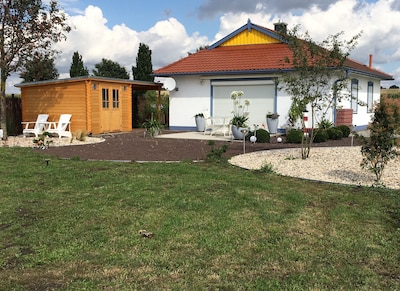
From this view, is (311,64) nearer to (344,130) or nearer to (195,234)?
(195,234)

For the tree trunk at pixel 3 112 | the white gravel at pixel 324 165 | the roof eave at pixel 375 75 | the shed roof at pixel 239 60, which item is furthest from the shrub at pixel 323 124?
the tree trunk at pixel 3 112

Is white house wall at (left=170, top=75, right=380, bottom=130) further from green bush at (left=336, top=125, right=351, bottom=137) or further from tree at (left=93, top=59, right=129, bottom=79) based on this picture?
tree at (left=93, top=59, right=129, bottom=79)

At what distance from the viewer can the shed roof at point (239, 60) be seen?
1884 cm

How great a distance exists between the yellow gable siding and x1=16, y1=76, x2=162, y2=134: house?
6.33 meters

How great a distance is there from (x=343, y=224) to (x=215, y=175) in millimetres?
2976

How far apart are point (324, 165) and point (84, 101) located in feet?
37.9

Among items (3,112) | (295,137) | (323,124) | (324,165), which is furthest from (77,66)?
(324,165)

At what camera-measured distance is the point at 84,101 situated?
17.2 metres

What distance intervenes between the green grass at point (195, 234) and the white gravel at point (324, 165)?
667 millimetres

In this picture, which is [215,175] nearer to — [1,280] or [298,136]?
[1,280]

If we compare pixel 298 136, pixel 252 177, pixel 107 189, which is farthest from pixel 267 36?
pixel 107 189

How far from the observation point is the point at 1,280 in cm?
321

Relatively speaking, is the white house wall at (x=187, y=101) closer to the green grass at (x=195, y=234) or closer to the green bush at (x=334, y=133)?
the green bush at (x=334, y=133)

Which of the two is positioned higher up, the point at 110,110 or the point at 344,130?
the point at 110,110
